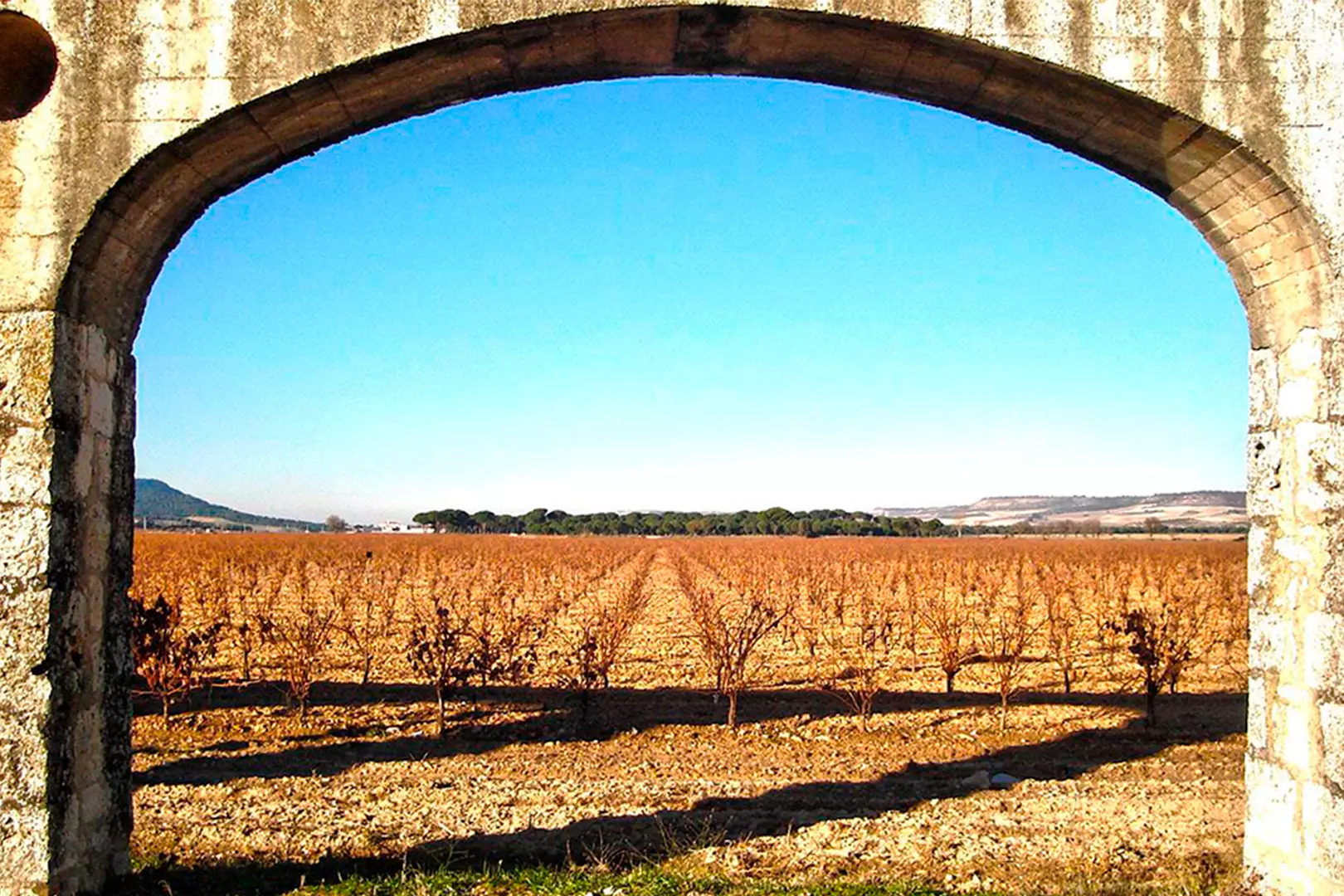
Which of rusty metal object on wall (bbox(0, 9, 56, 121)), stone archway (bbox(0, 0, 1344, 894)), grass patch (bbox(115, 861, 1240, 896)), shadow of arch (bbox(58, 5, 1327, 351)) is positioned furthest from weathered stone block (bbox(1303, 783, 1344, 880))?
rusty metal object on wall (bbox(0, 9, 56, 121))

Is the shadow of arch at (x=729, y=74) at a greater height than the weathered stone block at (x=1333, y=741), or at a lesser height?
greater

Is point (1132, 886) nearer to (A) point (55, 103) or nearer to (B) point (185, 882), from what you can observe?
(B) point (185, 882)

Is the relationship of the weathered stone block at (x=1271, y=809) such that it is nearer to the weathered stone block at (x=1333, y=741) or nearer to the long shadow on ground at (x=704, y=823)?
the weathered stone block at (x=1333, y=741)

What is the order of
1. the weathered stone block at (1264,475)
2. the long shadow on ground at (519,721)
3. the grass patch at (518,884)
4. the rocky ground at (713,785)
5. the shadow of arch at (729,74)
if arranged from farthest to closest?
1. the long shadow on ground at (519,721)
2. the rocky ground at (713,785)
3. the grass patch at (518,884)
4. the weathered stone block at (1264,475)
5. the shadow of arch at (729,74)

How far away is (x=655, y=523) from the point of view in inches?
3917

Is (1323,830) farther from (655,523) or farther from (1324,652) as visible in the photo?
(655,523)

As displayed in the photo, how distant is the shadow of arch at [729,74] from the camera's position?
150 inches

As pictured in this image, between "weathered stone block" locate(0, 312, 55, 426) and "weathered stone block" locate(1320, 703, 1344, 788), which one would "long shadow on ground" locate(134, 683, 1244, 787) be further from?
"weathered stone block" locate(1320, 703, 1344, 788)

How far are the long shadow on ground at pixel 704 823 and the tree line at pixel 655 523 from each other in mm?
81175

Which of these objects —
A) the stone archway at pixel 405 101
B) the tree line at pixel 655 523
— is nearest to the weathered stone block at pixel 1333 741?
the stone archway at pixel 405 101

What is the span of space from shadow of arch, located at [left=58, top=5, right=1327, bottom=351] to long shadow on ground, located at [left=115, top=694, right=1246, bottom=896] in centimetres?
253

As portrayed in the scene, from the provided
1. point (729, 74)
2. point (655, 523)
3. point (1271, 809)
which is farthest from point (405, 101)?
point (655, 523)

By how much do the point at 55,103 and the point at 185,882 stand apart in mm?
3387

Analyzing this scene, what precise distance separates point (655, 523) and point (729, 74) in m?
95.6
